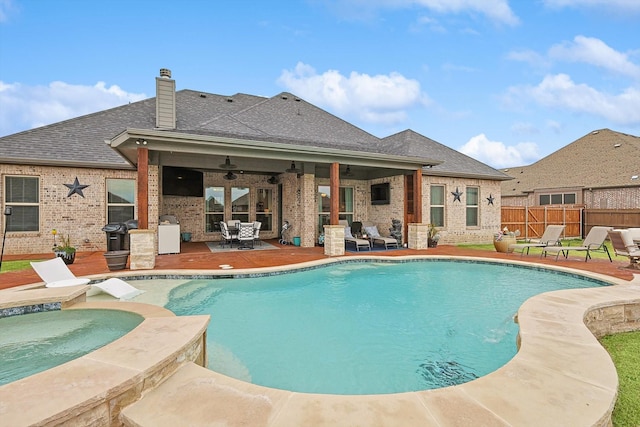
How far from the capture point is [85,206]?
1024 cm

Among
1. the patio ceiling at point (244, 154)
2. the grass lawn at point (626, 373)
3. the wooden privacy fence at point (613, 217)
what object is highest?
the patio ceiling at point (244, 154)

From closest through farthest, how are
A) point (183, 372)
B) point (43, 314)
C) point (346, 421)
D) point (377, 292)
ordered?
point (346, 421)
point (183, 372)
point (43, 314)
point (377, 292)

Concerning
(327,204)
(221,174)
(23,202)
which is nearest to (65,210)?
(23,202)

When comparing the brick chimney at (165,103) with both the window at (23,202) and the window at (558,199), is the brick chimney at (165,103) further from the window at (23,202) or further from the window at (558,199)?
the window at (558,199)

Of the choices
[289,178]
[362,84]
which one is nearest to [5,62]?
[289,178]

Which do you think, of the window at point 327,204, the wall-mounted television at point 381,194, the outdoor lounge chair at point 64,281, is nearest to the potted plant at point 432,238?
the wall-mounted television at point 381,194

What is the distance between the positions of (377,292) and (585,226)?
16359mm

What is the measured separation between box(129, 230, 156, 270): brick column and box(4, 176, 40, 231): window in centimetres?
526

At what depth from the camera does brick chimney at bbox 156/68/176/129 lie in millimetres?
9664

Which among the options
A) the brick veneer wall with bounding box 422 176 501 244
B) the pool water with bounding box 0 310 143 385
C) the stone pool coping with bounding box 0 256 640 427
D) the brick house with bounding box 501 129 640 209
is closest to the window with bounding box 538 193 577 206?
the brick house with bounding box 501 129 640 209

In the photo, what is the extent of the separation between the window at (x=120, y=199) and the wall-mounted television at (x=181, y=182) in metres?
1.09

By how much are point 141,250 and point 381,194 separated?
9.23m

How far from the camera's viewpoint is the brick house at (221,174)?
9320 millimetres

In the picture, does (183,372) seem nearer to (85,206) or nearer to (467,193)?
(85,206)
